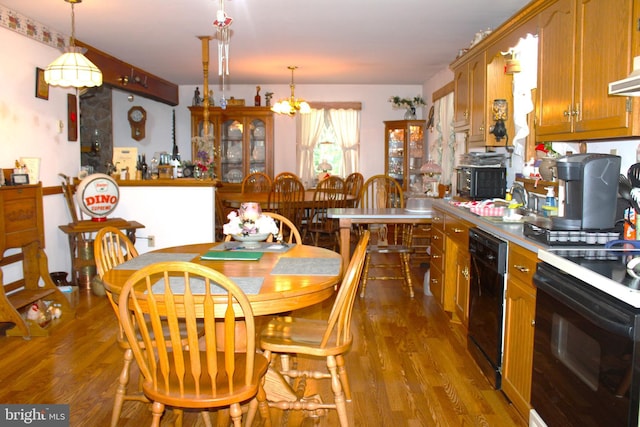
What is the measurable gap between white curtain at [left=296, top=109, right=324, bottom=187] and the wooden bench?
495cm

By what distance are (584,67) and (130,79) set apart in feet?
18.1

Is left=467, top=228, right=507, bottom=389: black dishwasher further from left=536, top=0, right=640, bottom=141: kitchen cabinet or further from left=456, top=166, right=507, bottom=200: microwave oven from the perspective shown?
left=456, top=166, right=507, bottom=200: microwave oven

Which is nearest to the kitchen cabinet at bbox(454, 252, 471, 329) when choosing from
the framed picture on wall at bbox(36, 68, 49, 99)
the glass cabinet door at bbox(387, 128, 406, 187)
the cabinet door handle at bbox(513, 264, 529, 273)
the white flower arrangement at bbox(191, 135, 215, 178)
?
the cabinet door handle at bbox(513, 264, 529, 273)

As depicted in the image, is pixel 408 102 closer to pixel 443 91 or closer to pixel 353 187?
pixel 443 91

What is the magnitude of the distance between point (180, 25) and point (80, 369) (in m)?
3.01

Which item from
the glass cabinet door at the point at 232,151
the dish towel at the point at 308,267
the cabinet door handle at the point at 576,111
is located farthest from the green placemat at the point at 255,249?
the glass cabinet door at the point at 232,151

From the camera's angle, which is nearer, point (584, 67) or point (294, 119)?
point (584, 67)

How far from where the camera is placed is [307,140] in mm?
8766

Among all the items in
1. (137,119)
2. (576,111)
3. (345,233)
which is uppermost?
(137,119)

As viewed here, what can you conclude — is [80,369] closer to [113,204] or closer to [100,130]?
[113,204]

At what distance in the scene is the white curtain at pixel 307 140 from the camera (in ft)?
28.7

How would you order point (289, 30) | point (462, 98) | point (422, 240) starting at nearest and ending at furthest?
point (462, 98)
point (289, 30)
point (422, 240)

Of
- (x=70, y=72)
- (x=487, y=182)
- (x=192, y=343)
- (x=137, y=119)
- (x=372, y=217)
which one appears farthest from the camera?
(x=137, y=119)

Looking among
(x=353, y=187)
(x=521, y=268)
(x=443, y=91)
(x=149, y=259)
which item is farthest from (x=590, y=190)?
(x=353, y=187)
